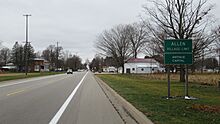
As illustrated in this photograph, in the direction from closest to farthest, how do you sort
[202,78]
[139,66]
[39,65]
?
[202,78] < [139,66] < [39,65]

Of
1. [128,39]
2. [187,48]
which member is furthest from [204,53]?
[128,39]

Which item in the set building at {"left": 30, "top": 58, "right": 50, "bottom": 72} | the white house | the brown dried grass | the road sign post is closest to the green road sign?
the road sign post

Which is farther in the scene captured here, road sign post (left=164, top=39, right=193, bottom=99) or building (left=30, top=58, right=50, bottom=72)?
building (left=30, top=58, right=50, bottom=72)

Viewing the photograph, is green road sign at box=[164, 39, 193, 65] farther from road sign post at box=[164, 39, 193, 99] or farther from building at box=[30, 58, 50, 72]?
building at box=[30, 58, 50, 72]

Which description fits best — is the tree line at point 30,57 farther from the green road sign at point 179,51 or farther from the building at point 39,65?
the green road sign at point 179,51

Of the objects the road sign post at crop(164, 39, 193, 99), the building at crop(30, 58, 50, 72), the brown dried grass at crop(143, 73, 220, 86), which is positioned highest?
the building at crop(30, 58, 50, 72)

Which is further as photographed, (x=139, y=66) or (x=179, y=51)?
(x=139, y=66)

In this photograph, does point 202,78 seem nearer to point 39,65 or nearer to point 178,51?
point 178,51

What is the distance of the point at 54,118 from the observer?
1074 cm

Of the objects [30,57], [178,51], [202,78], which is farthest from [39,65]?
[178,51]

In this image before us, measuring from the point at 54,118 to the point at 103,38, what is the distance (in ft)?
283

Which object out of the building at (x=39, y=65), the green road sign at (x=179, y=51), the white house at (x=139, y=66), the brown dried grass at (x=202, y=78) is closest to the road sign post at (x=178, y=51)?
the green road sign at (x=179, y=51)

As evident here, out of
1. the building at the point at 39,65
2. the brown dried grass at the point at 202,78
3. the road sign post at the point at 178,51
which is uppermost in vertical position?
the building at the point at 39,65

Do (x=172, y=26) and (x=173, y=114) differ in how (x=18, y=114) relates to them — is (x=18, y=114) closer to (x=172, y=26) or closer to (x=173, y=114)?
(x=173, y=114)
